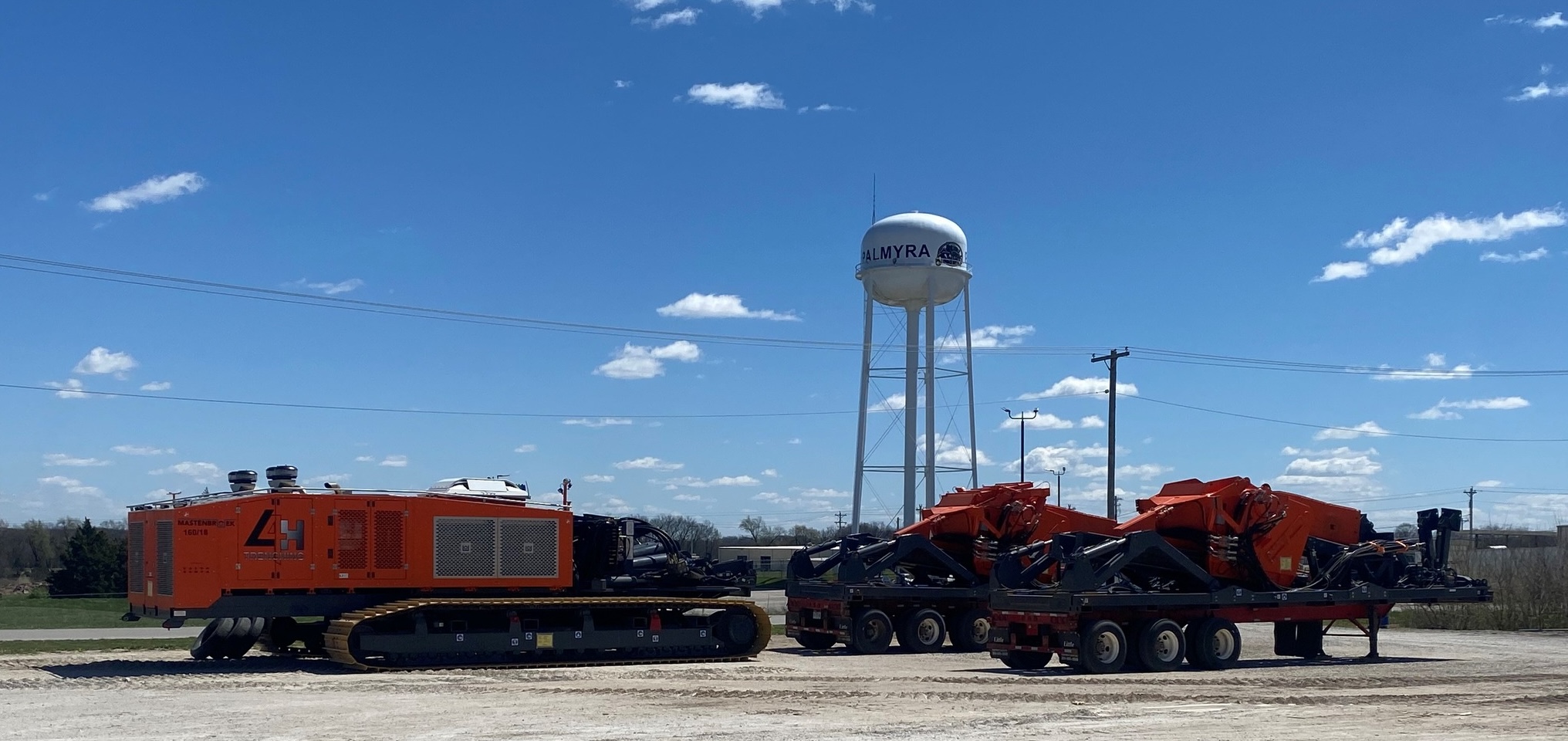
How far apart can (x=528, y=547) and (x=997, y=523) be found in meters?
8.53

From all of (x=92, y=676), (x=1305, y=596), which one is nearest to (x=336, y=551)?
(x=92, y=676)

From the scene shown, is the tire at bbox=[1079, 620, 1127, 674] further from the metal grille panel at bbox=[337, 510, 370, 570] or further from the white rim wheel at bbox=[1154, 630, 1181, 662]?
the metal grille panel at bbox=[337, 510, 370, 570]

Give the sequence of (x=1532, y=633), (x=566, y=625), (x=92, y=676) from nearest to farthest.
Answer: (x=92, y=676)
(x=566, y=625)
(x=1532, y=633)

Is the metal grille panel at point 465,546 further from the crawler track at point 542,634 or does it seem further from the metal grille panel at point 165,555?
the metal grille panel at point 165,555

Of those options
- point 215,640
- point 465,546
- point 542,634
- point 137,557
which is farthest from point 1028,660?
point 137,557

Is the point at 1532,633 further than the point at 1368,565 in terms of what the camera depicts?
Yes

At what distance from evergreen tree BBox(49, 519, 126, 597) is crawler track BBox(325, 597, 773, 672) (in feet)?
137

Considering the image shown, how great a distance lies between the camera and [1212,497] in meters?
22.5

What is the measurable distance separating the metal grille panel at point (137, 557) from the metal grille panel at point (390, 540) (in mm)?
3733

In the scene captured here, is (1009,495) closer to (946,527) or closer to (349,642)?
(946,527)

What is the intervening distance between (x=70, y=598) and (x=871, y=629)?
30.6m

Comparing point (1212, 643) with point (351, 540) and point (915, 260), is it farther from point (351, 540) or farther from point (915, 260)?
point (915, 260)

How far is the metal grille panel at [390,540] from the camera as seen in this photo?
71.4 feet

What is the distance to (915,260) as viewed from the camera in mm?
54312
